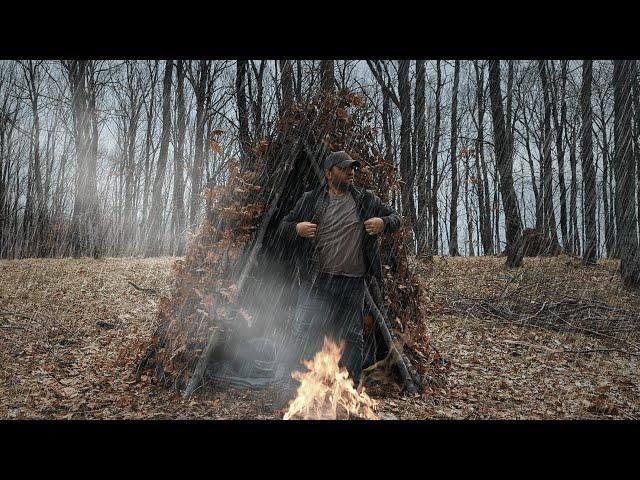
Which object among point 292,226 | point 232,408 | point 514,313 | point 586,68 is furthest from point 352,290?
point 586,68

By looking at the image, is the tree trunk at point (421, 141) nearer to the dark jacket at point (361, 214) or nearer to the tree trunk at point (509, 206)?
the tree trunk at point (509, 206)

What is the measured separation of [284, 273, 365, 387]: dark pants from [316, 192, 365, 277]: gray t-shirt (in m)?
0.11

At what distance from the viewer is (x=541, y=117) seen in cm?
2462

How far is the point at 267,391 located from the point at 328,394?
0.98 metres

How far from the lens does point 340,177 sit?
446 cm

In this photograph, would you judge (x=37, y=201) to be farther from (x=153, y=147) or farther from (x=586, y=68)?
(x=586, y=68)

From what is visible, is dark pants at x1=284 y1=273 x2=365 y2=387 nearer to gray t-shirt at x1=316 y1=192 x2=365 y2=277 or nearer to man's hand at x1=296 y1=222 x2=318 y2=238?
gray t-shirt at x1=316 y1=192 x2=365 y2=277

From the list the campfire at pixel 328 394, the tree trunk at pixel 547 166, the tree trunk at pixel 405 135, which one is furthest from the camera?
the tree trunk at pixel 547 166

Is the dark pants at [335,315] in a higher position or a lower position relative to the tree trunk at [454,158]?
lower

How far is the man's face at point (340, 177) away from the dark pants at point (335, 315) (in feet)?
3.01

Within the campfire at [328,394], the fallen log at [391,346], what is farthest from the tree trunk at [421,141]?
the campfire at [328,394]

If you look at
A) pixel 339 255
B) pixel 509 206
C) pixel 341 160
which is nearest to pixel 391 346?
pixel 339 255

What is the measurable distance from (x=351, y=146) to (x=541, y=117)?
23.1 meters

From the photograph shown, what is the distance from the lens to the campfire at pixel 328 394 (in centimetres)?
420
